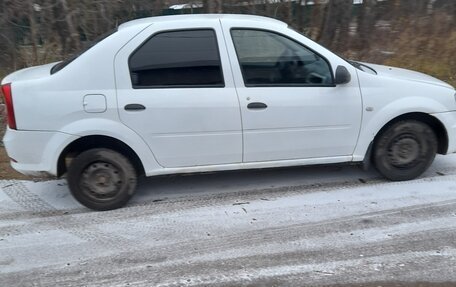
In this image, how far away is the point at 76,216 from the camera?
4609 mm

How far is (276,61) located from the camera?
184 inches

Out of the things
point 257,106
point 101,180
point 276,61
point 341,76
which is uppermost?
point 276,61

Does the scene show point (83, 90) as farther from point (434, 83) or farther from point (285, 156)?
point (434, 83)

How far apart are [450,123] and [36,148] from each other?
161 inches

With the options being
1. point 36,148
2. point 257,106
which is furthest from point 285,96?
point 36,148

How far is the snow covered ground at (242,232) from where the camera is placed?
355 centimetres

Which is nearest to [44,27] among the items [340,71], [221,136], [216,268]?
[221,136]

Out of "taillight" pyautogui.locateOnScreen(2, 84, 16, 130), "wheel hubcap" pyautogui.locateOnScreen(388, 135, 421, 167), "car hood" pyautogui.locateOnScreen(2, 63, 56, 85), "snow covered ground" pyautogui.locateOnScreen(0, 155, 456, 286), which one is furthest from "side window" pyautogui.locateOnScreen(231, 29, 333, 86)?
"taillight" pyautogui.locateOnScreen(2, 84, 16, 130)

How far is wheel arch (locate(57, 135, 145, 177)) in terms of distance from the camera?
4.51 meters

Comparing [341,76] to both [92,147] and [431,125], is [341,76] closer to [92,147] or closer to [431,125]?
[431,125]

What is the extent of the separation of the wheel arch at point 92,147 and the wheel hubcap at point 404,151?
8.46 ft

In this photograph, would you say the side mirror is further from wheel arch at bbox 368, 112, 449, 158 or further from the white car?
wheel arch at bbox 368, 112, 449, 158

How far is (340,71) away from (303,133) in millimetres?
698

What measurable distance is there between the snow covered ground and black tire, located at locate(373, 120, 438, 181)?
151 millimetres
